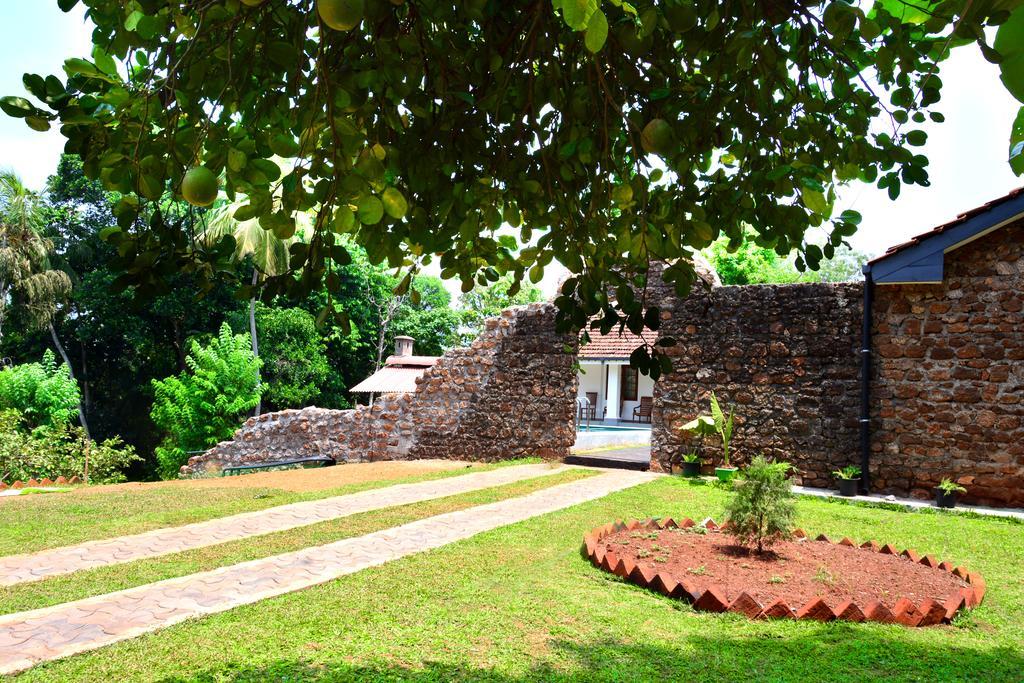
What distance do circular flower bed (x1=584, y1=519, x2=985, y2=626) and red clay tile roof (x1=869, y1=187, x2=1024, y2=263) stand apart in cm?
473

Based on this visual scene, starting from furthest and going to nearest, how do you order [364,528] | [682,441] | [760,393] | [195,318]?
1. [195,318]
2. [682,441]
3. [760,393]
4. [364,528]

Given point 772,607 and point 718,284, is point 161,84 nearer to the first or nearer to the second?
point 772,607

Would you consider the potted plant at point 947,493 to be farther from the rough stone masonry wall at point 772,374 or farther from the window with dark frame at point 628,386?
the window with dark frame at point 628,386

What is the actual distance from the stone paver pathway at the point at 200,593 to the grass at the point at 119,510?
1990mm

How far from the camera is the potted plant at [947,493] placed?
29.7 feet

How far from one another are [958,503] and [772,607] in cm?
614

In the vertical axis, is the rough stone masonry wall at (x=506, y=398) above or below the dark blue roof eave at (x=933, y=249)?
below

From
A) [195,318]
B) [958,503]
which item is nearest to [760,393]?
[958,503]

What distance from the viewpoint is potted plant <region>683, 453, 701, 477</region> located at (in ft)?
36.6

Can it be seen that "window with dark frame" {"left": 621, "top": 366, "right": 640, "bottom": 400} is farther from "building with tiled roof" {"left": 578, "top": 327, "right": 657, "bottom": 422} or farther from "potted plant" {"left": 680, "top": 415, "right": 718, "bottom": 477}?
"potted plant" {"left": 680, "top": 415, "right": 718, "bottom": 477}

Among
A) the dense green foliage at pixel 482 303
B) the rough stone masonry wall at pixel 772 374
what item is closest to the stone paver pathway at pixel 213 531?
the rough stone masonry wall at pixel 772 374

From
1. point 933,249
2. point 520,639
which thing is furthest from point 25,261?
point 933,249

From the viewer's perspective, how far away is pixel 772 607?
4.76 meters

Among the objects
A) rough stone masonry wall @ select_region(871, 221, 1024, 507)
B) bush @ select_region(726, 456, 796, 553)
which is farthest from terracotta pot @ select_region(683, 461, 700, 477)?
bush @ select_region(726, 456, 796, 553)
